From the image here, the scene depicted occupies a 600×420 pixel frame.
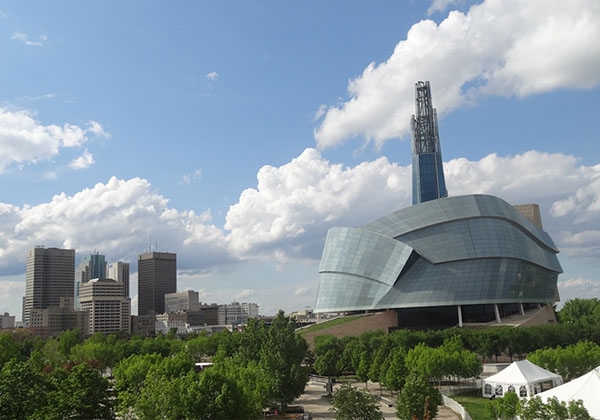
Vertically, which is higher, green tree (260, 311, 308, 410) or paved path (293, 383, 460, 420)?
green tree (260, 311, 308, 410)

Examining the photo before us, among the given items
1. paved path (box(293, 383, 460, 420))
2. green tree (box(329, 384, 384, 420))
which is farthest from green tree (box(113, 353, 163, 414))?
green tree (box(329, 384, 384, 420))

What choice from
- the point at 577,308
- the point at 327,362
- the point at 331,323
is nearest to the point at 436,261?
the point at 331,323

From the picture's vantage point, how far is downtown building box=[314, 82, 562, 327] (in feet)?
366

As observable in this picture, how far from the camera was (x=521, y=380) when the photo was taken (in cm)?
5034

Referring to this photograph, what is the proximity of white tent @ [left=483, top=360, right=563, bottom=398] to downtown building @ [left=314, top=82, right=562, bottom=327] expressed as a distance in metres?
57.0

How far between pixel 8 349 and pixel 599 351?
82.7 metres

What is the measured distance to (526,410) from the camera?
32406 millimetres

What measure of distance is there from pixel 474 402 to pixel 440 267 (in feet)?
197

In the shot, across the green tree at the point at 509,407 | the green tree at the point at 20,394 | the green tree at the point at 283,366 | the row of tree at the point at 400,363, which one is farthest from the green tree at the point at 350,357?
the green tree at the point at 20,394

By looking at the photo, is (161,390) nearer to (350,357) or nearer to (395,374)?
(395,374)

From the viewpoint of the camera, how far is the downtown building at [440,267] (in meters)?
112

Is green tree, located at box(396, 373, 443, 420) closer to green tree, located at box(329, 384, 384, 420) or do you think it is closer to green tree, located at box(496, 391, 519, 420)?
green tree, located at box(329, 384, 384, 420)

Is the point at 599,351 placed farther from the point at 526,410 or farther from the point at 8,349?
the point at 8,349

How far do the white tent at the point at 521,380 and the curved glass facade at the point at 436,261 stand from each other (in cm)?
5684
